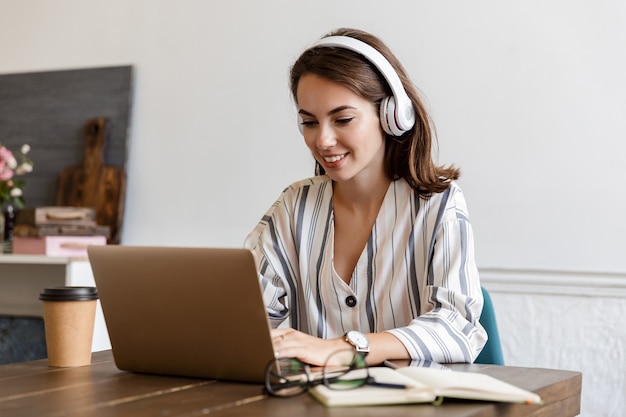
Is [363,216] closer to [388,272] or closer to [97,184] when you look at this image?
→ [388,272]

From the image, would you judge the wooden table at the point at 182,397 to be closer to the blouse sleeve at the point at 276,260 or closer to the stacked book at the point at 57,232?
the blouse sleeve at the point at 276,260

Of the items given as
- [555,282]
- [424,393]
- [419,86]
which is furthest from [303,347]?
[419,86]

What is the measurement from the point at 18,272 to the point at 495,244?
1951 mm

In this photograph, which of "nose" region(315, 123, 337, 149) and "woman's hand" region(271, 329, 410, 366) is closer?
"woman's hand" region(271, 329, 410, 366)

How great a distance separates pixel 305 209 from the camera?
6.25 feet

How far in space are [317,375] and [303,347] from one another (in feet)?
0.33

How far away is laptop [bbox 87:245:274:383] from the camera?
3.87 feet

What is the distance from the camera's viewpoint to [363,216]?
185cm

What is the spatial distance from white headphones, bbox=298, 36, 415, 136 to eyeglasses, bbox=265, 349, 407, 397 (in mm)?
620

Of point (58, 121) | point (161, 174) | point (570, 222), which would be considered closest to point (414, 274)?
point (570, 222)

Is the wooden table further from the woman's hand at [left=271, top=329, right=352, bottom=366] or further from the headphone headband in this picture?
the headphone headband

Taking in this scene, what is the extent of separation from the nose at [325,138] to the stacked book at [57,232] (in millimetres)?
1590

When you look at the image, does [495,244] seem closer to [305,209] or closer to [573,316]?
[573,316]

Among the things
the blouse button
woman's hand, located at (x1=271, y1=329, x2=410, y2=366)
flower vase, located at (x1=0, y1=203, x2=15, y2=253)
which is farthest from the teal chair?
flower vase, located at (x1=0, y1=203, x2=15, y2=253)
